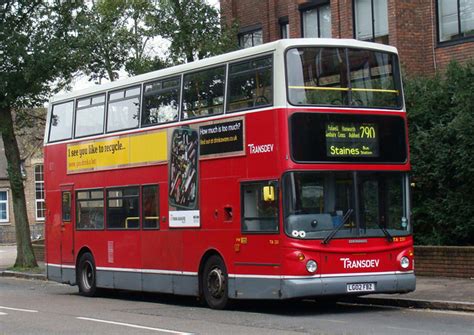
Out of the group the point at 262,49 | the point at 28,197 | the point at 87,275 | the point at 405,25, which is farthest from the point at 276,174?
the point at 28,197

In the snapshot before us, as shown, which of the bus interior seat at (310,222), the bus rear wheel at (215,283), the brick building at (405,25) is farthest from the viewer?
the brick building at (405,25)

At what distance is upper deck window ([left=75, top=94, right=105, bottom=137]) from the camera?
66.2 feet

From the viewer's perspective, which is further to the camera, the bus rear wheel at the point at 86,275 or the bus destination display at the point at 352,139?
the bus rear wheel at the point at 86,275

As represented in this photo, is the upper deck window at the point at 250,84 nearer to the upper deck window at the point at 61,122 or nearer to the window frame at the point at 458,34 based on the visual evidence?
the upper deck window at the point at 61,122

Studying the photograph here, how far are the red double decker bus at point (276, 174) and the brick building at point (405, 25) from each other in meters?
8.94

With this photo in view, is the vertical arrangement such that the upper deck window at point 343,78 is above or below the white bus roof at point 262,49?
below

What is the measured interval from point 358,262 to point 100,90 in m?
8.03

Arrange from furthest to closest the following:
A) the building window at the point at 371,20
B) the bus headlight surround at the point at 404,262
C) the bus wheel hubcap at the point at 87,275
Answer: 1. the building window at the point at 371,20
2. the bus wheel hubcap at the point at 87,275
3. the bus headlight surround at the point at 404,262

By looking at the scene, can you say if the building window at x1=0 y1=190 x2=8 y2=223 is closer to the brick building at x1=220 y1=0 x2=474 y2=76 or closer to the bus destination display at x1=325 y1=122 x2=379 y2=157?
the brick building at x1=220 y1=0 x2=474 y2=76

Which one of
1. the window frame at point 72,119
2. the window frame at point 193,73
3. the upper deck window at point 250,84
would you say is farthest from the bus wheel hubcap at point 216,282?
the window frame at point 72,119

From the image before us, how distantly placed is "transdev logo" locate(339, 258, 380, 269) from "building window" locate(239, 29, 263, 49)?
16.9m

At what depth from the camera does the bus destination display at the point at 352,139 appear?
15070 mm

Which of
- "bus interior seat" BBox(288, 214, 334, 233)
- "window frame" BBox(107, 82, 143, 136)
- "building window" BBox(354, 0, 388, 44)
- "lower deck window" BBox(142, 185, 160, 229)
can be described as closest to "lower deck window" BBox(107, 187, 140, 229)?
"lower deck window" BBox(142, 185, 160, 229)

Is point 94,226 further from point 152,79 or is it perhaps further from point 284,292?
point 284,292
